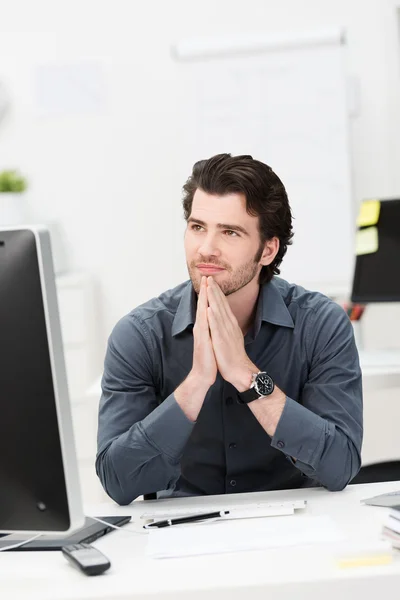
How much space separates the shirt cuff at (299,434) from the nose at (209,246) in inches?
14.8

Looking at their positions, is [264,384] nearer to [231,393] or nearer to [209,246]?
[231,393]

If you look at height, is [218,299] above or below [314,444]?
above

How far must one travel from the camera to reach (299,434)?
66.5 inches

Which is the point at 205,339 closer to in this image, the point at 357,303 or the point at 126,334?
the point at 126,334

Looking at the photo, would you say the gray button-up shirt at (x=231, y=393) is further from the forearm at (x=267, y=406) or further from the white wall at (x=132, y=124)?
the white wall at (x=132, y=124)

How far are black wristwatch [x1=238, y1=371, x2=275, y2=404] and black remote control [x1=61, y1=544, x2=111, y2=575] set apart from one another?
0.47 meters

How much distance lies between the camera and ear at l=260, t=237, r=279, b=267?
2.05 m

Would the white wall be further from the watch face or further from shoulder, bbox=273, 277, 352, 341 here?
the watch face

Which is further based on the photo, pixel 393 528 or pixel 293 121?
pixel 293 121

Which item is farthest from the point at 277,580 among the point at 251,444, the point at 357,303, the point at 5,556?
the point at 357,303

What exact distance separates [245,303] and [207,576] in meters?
0.91

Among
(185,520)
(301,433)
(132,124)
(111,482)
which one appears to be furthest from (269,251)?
(132,124)

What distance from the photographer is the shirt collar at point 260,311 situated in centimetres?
193

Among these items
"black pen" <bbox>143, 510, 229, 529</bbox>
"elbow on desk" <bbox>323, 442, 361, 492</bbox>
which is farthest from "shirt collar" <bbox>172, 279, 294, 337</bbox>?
"black pen" <bbox>143, 510, 229, 529</bbox>
